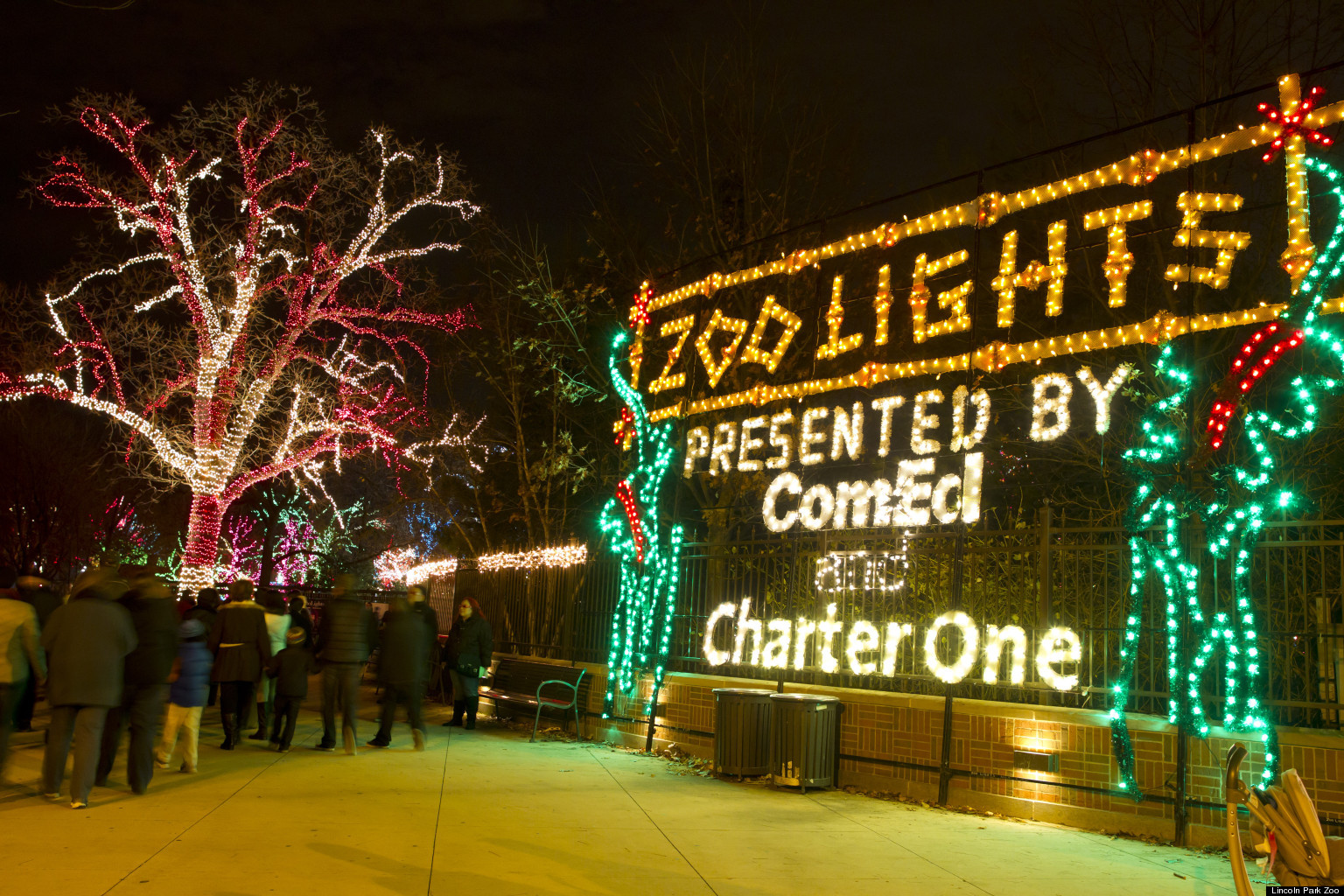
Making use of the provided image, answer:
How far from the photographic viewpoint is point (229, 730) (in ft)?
36.1

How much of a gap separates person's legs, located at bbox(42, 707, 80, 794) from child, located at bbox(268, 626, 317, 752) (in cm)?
323

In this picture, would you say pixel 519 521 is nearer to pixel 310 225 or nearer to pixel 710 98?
pixel 310 225

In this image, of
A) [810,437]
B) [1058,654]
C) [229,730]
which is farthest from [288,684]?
[1058,654]

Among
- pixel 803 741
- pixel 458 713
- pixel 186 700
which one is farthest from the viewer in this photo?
pixel 458 713

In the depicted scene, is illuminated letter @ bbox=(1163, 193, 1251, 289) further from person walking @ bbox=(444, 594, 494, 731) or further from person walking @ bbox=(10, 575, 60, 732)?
person walking @ bbox=(10, 575, 60, 732)

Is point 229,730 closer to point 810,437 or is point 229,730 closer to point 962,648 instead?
point 810,437

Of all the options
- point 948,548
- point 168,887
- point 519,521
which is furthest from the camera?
point 519,521

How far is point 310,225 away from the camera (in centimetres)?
2161

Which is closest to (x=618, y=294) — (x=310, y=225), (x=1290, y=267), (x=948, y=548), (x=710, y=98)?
(x=710, y=98)

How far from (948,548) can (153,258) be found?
17402 millimetres

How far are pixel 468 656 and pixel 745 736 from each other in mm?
→ 5022

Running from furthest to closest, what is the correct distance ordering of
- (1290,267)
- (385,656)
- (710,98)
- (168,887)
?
1. (710,98)
2. (385,656)
3. (1290,267)
4. (168,887)

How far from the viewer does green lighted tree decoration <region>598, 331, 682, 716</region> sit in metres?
13.0

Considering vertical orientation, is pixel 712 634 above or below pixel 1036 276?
below
